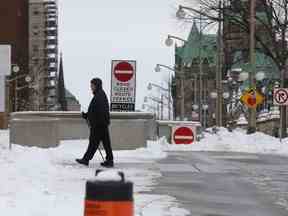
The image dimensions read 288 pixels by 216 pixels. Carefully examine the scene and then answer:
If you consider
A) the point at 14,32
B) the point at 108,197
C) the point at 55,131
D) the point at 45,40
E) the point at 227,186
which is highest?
the point at 45,40

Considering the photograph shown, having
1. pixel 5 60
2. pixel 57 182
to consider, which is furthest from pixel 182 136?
pixel 57 182

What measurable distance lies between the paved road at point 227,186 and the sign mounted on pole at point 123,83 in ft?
5.82

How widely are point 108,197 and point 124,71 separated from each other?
13432 mm

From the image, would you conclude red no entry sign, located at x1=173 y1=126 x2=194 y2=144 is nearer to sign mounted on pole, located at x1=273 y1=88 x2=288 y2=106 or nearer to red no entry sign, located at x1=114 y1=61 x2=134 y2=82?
sign mounted on pole, located at x1=273 y1=88 x2=288 y2=106

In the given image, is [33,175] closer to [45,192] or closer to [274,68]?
[45,192]

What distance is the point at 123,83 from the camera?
725 inches

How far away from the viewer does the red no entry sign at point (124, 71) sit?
18.5 meters

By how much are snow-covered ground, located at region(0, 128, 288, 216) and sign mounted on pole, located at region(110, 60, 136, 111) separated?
1364 mm

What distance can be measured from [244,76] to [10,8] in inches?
2903

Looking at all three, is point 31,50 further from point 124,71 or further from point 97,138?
point 97,138

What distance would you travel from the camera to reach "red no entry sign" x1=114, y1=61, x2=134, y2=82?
60.5 feet

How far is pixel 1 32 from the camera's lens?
365ft

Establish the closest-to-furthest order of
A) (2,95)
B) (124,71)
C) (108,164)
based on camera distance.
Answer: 1. (108,164)
2. (2,95)
3. (124,71)

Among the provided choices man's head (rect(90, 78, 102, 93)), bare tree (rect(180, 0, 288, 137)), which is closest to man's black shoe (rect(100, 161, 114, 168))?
man's head (rect(90, 78, 102, 93))
